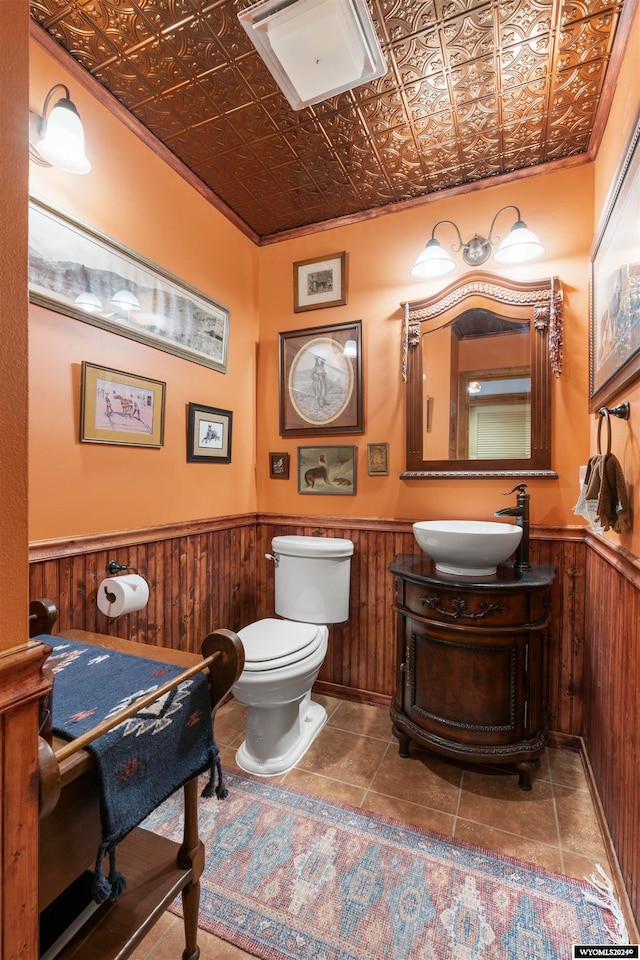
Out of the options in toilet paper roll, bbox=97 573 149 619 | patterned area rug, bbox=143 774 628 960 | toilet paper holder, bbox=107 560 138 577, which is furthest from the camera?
toilet paper holder, bbox=107 560 138 577

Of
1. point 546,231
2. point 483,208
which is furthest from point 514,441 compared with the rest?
point 483,208

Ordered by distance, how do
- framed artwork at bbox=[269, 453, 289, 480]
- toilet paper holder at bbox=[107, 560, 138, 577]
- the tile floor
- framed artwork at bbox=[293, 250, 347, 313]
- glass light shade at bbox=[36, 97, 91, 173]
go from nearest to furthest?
glass light shade at bbox=[36, 97, 91, 173], the tile floor, toilet paper holder at bbox=[107, 560, 138, 577], framed artwork at bbox=[293, 250, 347, 313], framed artwork at bbox=[269, 453, 289, 480]

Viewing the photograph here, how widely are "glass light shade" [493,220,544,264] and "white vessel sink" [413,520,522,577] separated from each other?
4.02ft

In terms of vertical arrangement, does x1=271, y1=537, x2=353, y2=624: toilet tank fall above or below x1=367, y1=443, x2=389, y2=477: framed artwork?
below

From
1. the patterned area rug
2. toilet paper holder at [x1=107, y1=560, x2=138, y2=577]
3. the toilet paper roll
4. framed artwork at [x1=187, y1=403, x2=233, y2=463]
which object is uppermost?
framed artwork at [x1=187, y1=403, x2=233, y2=463]

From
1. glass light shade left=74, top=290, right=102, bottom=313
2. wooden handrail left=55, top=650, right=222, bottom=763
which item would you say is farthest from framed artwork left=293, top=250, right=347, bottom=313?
wooden handrail left=55, top=650, right=222, bottom=763

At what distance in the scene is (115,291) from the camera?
5.64 ft

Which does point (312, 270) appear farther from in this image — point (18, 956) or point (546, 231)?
point (18, 956)

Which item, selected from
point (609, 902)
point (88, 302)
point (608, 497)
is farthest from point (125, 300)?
point (609, 902)

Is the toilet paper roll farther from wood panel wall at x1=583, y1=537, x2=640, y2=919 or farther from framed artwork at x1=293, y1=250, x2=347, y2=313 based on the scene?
framed artwork at x1=293, y1=250, x2=347, y2=313

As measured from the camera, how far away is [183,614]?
82.3 inches

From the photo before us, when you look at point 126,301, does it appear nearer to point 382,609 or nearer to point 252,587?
point 252,587

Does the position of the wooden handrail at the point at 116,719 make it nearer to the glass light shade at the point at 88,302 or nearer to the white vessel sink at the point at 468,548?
the white vessel sink at the point at 468,548

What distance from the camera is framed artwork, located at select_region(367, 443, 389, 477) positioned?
236 cm
